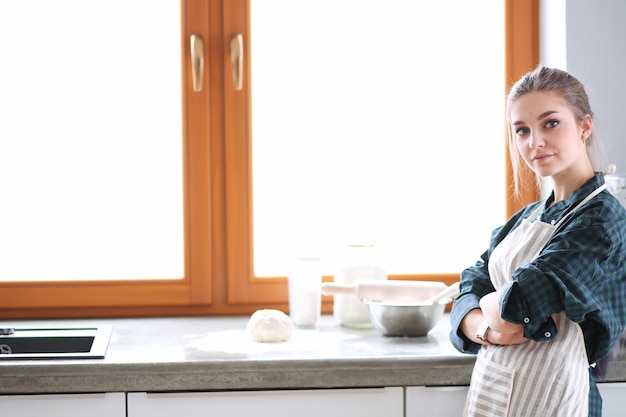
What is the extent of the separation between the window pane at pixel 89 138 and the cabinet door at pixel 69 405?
0.62 metres

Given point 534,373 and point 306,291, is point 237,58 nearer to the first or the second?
point 306,291

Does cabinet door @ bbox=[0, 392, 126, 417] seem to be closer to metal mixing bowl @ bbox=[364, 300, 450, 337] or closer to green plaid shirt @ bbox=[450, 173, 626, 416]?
metal mixing bowl @ bbox=[364, 300, 450, 337]

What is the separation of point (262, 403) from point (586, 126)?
82 centimetres

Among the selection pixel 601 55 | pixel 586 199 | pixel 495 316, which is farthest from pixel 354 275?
pixel 601 55

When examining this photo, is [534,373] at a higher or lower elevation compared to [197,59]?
lower

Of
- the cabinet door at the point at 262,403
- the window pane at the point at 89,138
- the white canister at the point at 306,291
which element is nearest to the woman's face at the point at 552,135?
the cabinet door at the point at 262,403

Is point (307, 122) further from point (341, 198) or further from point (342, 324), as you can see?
point (342, 324)

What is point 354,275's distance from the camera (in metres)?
2.07

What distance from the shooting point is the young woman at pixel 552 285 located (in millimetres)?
1437

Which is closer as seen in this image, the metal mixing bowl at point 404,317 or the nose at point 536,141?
the nose at point 536,141

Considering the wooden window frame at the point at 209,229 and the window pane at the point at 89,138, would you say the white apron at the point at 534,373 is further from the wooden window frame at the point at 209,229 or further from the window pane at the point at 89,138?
the window pane at the point at 89,138

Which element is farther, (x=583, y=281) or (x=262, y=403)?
(x=262, y=403)

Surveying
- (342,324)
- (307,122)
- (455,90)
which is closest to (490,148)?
(455,90)

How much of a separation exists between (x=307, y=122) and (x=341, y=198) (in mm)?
222
